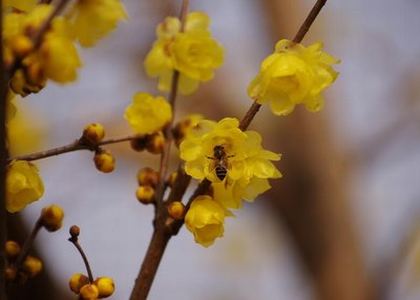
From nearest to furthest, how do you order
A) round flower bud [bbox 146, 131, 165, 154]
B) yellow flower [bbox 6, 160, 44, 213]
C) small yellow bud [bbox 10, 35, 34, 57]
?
small yellow bud [bbox 10, 35, 34, 57] → yellow flower [bbox 6, 160, 44, 213] → round flower bud [bbox 146, 131, 165, 154]

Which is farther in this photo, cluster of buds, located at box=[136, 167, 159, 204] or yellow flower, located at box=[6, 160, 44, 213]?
cluster of buds, located at box=[136, 167, 159, 204]

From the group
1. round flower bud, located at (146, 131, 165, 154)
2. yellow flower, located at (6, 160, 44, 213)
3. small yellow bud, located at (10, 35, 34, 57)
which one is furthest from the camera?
round flower bud, located at (146, 131, 165, 154)

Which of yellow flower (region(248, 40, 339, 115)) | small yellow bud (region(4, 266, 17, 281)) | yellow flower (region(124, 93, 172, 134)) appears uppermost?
yellow flower (region(248, 40, 339, 115))

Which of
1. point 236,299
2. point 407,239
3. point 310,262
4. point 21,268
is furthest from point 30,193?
point 236,299

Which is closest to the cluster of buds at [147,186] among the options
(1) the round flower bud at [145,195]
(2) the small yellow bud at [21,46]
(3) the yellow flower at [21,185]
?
(1) the round flower bud at [145,195]

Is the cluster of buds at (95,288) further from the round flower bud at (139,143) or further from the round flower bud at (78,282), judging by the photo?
the round flower bud at (139,143)

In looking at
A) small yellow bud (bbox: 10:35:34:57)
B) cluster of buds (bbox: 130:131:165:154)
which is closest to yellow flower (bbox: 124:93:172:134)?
cluster of buds (bbox: 130:131:165:154)

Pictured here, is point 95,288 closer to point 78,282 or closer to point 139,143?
point 78,282

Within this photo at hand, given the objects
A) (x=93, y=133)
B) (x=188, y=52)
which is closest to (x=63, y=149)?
(x=93, y=133)

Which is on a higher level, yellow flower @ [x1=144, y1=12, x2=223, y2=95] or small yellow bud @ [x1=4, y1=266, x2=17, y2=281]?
yellow flower @ [x1=144, y1=12, x2=223, y2=95]

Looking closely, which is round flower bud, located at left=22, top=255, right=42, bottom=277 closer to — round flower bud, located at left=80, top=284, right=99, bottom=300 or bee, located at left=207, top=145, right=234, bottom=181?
round flower bud, located at left=80, top=284, right=99, bottom=300
